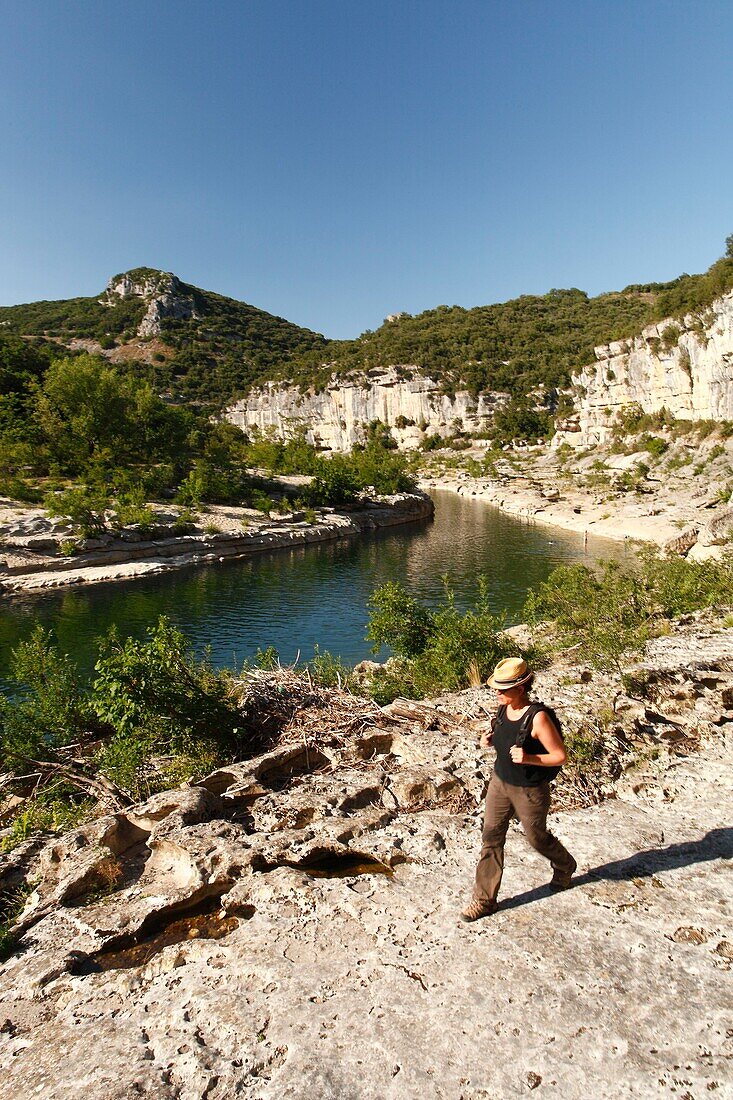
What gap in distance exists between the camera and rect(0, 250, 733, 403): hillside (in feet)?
355

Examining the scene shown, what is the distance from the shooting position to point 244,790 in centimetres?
693

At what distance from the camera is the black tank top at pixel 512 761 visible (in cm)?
444

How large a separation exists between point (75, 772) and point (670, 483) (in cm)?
5237

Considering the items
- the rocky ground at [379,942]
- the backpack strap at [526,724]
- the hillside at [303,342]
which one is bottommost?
the rocky ground at [379,942]

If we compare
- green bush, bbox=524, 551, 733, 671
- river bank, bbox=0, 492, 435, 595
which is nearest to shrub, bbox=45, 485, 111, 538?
river bank, bbox=0, 492, 435, 595

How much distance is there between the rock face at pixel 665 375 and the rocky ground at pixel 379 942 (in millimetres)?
57425

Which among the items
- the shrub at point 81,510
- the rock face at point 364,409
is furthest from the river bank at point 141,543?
the rock face at point 364,409

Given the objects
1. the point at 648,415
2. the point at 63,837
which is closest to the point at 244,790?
the point at 63,837

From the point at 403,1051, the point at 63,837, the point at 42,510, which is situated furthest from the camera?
the point at 42,510

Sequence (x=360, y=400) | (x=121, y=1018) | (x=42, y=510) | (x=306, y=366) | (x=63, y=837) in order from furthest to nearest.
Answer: (x=306, y=366), (x=360, y=400), (x=42, y=510), (x=63, y=837), (x=121, y=1018)

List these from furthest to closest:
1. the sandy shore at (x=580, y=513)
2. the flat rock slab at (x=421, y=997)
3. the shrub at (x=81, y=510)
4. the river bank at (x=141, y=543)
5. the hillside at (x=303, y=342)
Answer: the hillside at (x=303, y=342), the sandy shore at (x=580, y=513), the shrub at (x=81, y=510), the river bank at (x=141, y=543), the flat rock slab at (x=421, y=997)

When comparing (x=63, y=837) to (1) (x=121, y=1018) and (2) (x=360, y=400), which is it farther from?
(2) (x=360, y=400)

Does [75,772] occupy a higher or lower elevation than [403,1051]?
lower

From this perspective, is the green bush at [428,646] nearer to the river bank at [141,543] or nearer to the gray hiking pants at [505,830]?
the gray hiking pants at [505,830]
